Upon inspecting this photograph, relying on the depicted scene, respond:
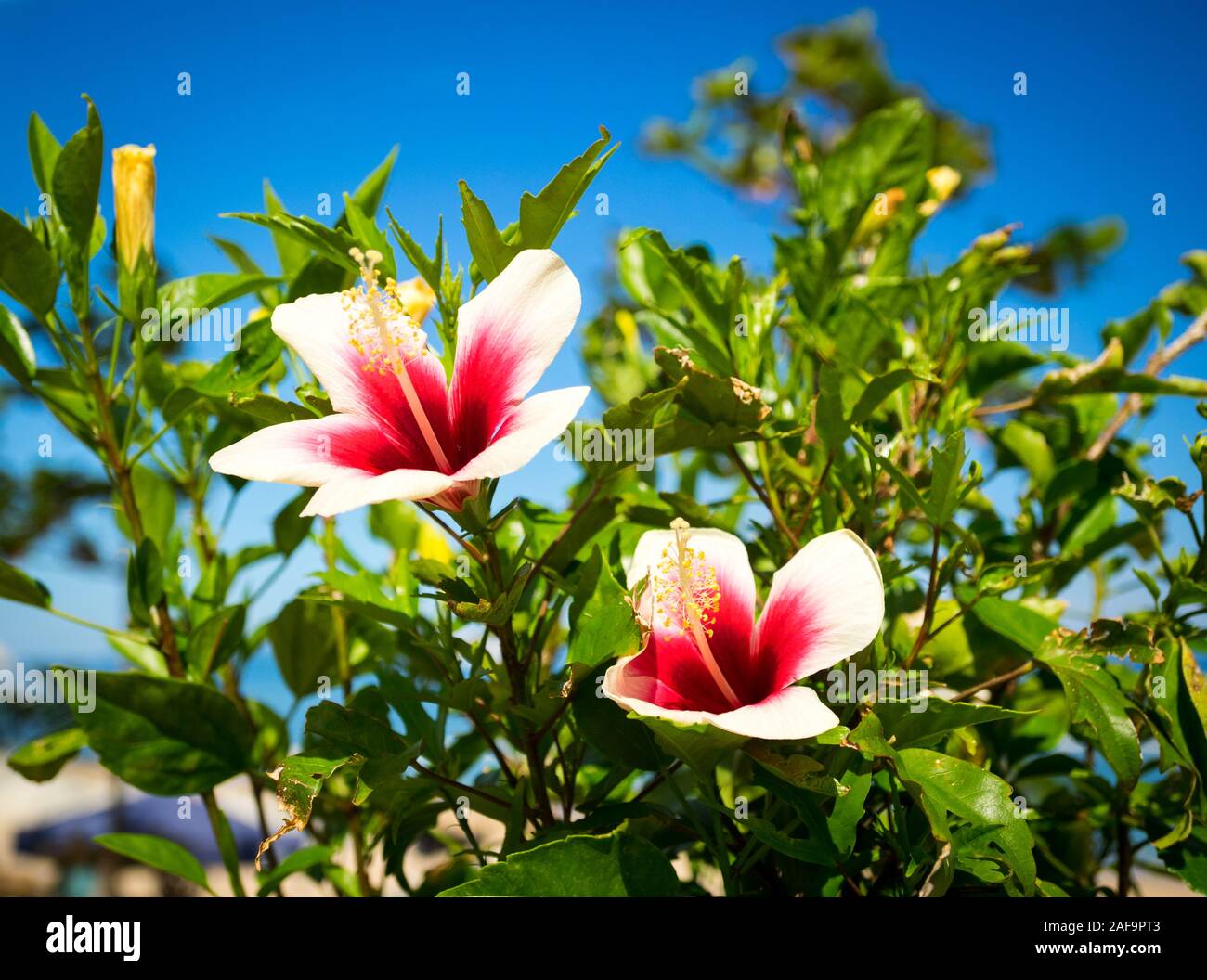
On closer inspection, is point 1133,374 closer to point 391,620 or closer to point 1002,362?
point 1002,362

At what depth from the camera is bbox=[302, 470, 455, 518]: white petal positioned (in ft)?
1.94

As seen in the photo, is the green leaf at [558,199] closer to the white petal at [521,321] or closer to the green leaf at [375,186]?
the white petal at [521,321]

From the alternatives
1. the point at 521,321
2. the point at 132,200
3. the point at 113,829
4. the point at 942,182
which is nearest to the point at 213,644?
the point at 132,200

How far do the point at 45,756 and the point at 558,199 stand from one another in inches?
37.5

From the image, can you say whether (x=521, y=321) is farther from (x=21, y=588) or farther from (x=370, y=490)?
(x=21, y=588)

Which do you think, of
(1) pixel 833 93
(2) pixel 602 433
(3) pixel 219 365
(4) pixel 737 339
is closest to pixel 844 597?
(2) pixel 602 433

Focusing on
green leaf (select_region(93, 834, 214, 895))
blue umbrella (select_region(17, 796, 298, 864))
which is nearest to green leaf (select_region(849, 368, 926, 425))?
green leaf (select_region(93, 834, 214, 895))

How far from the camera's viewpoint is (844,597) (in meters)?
0.73

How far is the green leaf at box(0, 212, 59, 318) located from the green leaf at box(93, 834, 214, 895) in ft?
1.88

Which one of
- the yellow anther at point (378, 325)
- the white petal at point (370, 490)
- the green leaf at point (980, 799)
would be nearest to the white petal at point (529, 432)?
the white petal at point (370, 490)

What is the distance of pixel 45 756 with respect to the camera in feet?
3.77

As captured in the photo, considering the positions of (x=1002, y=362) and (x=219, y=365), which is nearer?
(x=219, y=365)

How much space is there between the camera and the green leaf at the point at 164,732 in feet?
3.10
